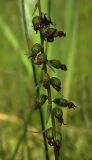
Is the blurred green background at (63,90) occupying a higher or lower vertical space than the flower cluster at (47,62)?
lower

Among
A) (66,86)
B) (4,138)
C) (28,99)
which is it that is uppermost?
(66,86)

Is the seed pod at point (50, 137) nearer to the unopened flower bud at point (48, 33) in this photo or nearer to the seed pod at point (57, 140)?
the seed pod at point (57, 140)

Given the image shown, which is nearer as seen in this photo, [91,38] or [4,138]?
[4,138]

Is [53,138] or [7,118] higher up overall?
[53,138]

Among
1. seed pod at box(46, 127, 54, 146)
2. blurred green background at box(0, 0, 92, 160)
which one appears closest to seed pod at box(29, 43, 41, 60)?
seed pod at box(46, 127, 54, 146)

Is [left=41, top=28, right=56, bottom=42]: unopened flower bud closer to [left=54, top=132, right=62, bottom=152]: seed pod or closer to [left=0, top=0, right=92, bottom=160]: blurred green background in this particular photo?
[left=54, top=132, right=62, bottom=152]: seed pod

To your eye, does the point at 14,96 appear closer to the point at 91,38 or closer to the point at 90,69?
the point at 90,69

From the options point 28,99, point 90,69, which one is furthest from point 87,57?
point 28,99

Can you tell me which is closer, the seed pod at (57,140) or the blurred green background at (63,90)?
the seed pod at (57,140)

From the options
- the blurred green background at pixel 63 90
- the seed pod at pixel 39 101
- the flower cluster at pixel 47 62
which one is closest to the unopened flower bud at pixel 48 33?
the flower cluster at pixel 47 62
